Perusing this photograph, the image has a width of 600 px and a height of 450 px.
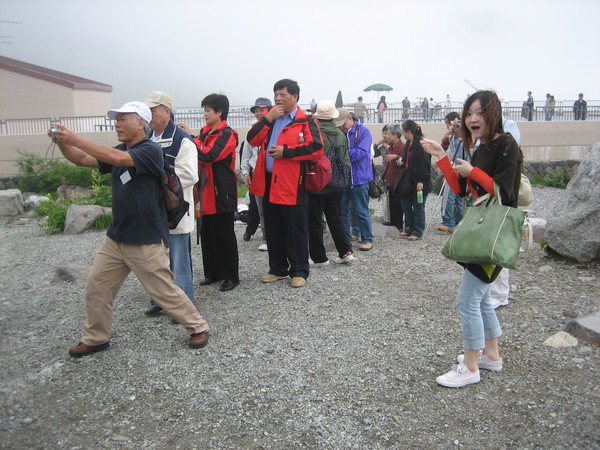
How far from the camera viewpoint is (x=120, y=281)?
4348mm

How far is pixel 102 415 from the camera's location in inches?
135

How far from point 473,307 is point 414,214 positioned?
530 centimetres

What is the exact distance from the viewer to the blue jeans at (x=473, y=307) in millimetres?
3547

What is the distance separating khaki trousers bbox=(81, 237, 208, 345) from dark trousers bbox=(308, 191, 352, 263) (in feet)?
8.64

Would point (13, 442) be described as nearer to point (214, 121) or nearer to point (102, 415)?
point (102, 415)

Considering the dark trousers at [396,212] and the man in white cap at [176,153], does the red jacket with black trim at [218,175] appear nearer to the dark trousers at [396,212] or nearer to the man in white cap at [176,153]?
the man in white cap at [176,153]

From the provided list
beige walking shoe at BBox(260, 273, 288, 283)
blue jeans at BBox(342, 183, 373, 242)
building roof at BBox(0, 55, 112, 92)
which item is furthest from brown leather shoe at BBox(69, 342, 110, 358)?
building roof at BBox(0, 55, 112, 92)

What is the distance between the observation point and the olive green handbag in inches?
130

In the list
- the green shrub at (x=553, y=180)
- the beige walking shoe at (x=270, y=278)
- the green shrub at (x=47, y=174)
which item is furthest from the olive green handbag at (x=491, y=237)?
the green shrub at (x=553, y=180)

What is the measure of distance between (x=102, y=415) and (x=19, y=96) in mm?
21658

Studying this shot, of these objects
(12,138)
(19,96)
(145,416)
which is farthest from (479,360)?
(19,96)

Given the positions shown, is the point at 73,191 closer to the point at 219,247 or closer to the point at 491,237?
the point at 219,247

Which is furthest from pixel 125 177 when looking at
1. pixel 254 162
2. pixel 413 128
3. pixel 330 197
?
pixel 413 128

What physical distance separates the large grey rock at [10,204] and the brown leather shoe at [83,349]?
9.01 m
